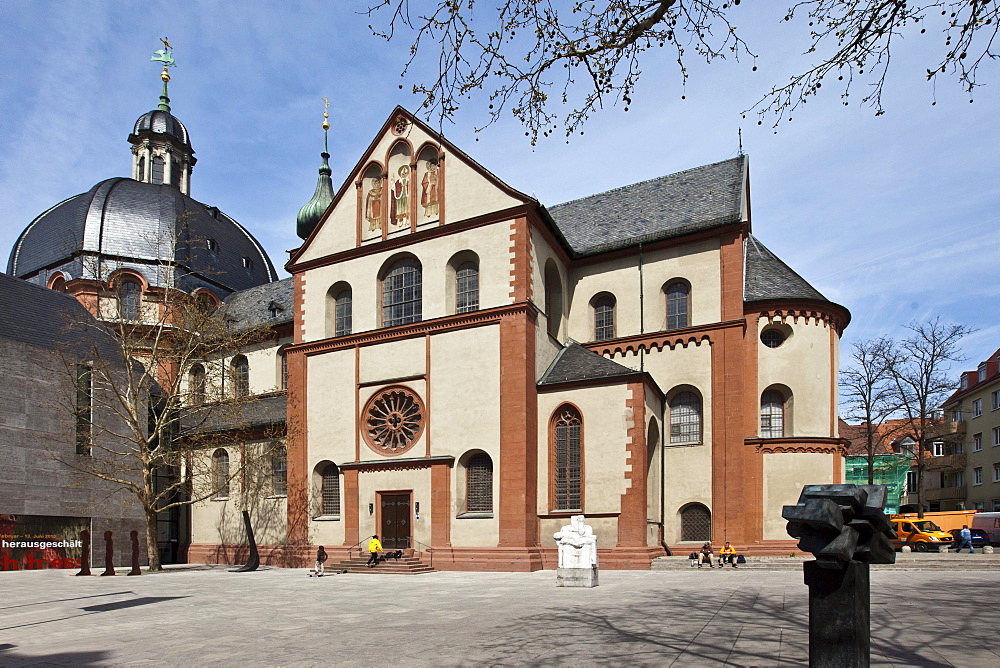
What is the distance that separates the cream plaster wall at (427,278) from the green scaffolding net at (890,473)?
45620 mm

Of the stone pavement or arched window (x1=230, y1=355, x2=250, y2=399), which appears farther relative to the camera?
arched window (x1=230, y1=355, x2=250, y2=399)

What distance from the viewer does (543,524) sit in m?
24.3

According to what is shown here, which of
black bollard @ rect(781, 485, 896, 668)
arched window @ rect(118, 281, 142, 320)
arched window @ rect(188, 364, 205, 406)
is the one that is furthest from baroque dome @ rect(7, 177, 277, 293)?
black bollard @ rect(781, 485, 896, 668)

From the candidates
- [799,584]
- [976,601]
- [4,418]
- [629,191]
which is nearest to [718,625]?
[976,601]

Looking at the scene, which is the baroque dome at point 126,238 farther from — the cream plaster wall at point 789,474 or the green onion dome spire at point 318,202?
the cream plaster wall at point 789,474

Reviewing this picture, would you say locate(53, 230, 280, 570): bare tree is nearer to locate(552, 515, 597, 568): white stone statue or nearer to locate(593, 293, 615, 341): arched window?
locate(593, 293, 615, 341): arched window

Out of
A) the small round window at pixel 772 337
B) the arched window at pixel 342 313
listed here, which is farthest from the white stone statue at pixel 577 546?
the arched window at pixel 342 313

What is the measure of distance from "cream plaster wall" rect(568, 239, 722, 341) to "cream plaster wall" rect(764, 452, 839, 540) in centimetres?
525

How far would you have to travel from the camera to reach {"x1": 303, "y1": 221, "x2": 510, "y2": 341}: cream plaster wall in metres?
26.0

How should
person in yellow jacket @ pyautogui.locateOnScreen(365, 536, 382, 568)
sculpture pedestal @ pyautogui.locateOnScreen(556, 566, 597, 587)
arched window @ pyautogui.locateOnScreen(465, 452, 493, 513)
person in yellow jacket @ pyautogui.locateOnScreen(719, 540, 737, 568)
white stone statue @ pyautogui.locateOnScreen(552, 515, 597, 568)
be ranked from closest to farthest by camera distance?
white stone statue @ pyautogui.locateOnScreen(552, 515, 597, 568)
sculpture pedestal @ pyautogui.locateOnScreen(556, 566, 597, 587)
person in yellow jacket @ pyautogui.locateOnScreen(719, 540, 737, 568)
person in yellow jacket @ pyautogui.locateOnScreen(365, 536, 382, 568)
arched window @ pyautogui.locateOnScreen(465, 452, 493, 513)

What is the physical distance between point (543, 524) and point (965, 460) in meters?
47.2

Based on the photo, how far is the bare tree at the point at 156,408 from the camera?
27.5 meters

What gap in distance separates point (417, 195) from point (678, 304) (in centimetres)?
1035

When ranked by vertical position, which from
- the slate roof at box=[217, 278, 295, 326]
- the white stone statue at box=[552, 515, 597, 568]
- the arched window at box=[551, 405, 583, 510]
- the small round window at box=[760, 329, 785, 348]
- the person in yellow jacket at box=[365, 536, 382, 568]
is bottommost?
the person in yellow jacket at box=[365, 536, 382, 568]
